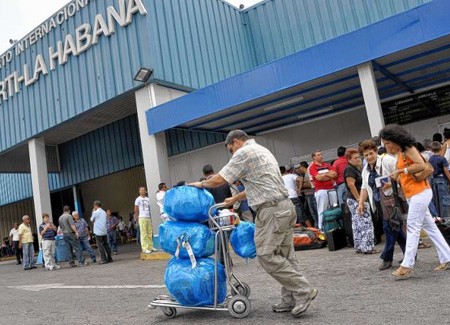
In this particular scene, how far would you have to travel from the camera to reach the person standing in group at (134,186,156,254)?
38.4 feet

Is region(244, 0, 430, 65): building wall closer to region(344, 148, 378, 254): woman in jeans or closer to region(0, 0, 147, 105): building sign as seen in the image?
region(0, 0, 147, 105): building sign

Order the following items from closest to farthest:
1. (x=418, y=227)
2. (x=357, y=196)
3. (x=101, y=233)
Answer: (x=418, y=227) < (x=357, y=196) < (x=101, y=233)

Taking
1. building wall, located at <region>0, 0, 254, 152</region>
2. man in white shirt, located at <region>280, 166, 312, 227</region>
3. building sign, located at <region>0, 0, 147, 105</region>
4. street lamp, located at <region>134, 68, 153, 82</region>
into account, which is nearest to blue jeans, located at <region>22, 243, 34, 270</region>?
building wall, located at <region>0, 0, 254, 152</region>

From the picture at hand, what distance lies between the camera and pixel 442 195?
7434 millimetres

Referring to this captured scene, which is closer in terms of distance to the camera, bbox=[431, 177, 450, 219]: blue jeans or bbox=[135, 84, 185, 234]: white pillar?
bbox=[431, 177, 450, 219]: blue jeans

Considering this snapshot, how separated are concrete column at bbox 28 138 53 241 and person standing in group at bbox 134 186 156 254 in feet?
19.1

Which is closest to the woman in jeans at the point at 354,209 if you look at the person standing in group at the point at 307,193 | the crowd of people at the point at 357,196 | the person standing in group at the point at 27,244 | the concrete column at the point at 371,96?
the crowd of people at the point at 357,196

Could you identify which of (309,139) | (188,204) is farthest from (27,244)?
(188,204)

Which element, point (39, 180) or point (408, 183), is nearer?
point (408, 183)

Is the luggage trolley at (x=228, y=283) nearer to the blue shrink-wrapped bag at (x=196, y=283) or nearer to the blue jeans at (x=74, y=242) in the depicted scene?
the blue shrink-wrapped bag at (x=196, y=283)

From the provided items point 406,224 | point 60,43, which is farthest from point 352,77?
point 60,43

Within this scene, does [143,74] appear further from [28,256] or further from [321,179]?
[28,256]

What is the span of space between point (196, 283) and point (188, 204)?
0.81 meters

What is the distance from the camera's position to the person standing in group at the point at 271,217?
397 centimetres
